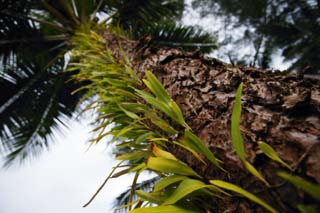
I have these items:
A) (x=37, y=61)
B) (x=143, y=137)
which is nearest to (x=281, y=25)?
(x=37, y=61)

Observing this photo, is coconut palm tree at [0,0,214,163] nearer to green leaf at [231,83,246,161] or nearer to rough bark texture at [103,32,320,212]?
rough bark texture at [103,32,320,212]

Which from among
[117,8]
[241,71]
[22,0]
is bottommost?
[241,71]

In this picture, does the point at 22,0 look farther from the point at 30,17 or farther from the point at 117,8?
the point at 117,8

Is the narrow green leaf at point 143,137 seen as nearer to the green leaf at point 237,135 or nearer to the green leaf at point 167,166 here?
the green leaf at point 167,166

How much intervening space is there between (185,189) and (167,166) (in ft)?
0.18

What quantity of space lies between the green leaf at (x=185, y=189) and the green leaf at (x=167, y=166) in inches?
1.2

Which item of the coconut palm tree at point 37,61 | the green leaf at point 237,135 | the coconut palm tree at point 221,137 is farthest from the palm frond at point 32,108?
Result: the green leaf at point 237,135

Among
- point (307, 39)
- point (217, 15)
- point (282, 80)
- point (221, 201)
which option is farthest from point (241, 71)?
point (217, 15)

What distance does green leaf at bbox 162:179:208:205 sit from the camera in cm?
52

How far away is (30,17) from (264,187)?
168 inches

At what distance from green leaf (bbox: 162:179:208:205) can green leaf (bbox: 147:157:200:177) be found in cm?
3

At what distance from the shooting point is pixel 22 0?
393 centimetres

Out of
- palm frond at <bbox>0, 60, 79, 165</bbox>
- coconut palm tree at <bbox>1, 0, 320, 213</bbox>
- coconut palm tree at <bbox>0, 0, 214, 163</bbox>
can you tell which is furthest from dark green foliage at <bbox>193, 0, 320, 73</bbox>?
coconut palm tree at <bbox>1, 0, 320, 213</bbox>

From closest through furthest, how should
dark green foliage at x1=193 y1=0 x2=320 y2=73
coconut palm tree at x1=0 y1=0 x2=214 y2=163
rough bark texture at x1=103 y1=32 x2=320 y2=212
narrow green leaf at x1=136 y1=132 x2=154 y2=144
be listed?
rough bark texture at x1=103 y1=32 x2=320 y2=212 → narrow green leaf at x1=136 y1=132 x2=154 y2=144 → coconut palm tree at x1=0 y1=0 x2=214 y2=163 → dark green foliage at x1=193 y1=0 x2=320 y2=73
